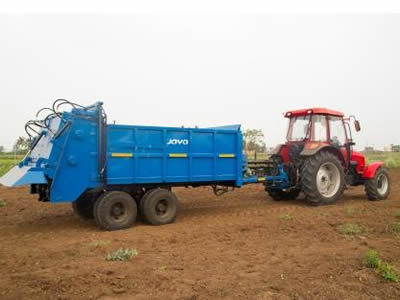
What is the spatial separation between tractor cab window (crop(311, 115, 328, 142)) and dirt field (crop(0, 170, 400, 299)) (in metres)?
2.18

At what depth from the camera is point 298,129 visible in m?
10.7

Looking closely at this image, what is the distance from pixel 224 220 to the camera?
8.03m

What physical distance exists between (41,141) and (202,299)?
17.9 feet

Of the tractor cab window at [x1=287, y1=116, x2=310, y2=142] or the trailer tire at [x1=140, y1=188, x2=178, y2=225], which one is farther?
the tractor cab window at [x1=287, y1=116, x2=310, y2=142]

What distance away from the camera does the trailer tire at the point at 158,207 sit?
293 inches

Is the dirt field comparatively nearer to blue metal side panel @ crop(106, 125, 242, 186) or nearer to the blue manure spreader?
the blue manure spreader

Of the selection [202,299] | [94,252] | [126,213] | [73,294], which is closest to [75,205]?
[126,213]

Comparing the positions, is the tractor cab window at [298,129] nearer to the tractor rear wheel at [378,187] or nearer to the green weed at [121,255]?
the tractor rear wheel at [378,187]

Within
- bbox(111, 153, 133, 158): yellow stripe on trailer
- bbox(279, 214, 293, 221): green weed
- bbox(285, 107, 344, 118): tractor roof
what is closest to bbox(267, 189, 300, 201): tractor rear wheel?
bbox(285, 107, 344, 118): tractor roof

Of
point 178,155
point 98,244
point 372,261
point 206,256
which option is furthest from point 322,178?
point 98,244

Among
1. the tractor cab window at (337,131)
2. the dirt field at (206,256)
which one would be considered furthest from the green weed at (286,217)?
the tractor cab window at (337,131)

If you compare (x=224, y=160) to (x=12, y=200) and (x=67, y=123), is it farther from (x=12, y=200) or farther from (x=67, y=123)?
(x=12, y=200)

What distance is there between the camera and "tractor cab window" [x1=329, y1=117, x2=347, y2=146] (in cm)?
1049

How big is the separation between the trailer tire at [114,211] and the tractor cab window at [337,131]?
248 inches
